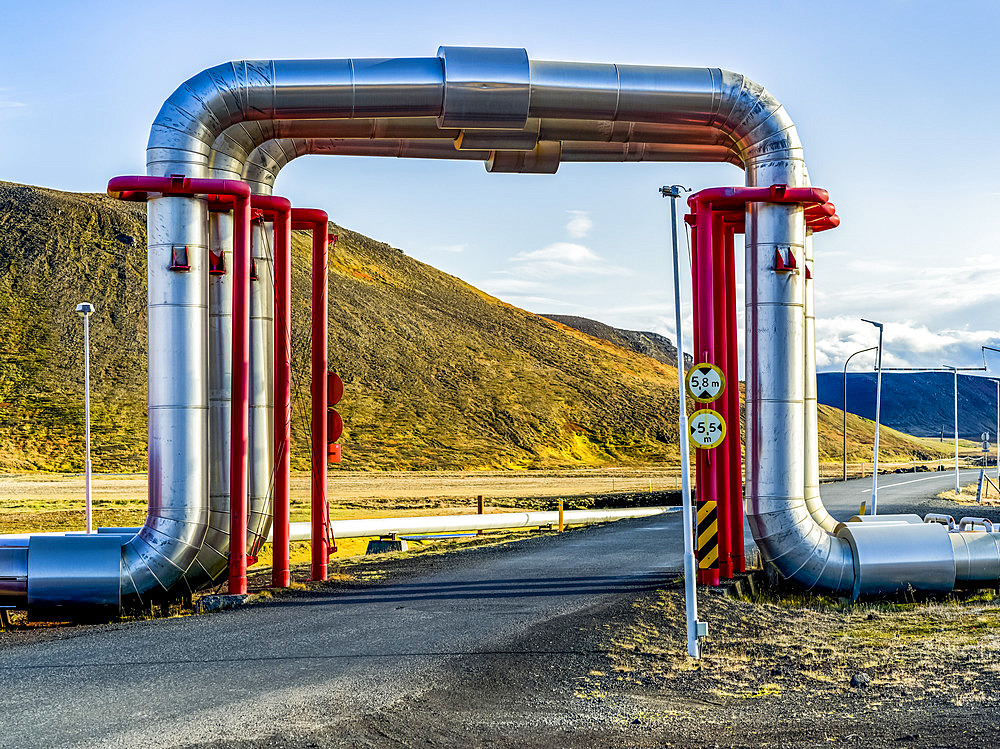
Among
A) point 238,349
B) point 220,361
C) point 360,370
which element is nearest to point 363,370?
point 360,370

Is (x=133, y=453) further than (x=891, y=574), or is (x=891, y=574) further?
(x=133, y=453)

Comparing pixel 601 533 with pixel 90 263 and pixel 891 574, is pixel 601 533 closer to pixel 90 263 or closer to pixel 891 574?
pixel 891 574

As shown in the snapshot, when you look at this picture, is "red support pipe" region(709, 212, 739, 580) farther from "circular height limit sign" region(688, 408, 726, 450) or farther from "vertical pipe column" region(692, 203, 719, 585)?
"circular height limit sign" region(688, 408, 726, 450)

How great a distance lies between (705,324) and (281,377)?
20.2ft

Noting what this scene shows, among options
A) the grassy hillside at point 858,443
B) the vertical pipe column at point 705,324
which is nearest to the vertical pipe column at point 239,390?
the vertical pipe column at point 705,324

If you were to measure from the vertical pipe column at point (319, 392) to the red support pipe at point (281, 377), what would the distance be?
21.4 inches

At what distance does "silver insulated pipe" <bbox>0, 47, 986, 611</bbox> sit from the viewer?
12.8 meters

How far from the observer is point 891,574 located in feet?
44.2

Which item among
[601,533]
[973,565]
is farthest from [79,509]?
[973,565]

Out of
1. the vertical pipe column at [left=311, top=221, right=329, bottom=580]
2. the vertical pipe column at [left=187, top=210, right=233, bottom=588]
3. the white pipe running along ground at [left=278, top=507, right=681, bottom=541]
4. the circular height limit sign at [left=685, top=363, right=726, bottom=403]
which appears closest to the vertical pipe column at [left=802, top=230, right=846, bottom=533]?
the circular height limit sign at [left=685, top=363, right=726, bottom=403]

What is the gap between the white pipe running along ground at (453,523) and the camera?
79.2 ft

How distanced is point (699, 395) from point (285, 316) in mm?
6020

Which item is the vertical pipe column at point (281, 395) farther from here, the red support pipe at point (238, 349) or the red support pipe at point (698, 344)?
the red support pipe at point (698, 344)

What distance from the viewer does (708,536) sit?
13.2 m
